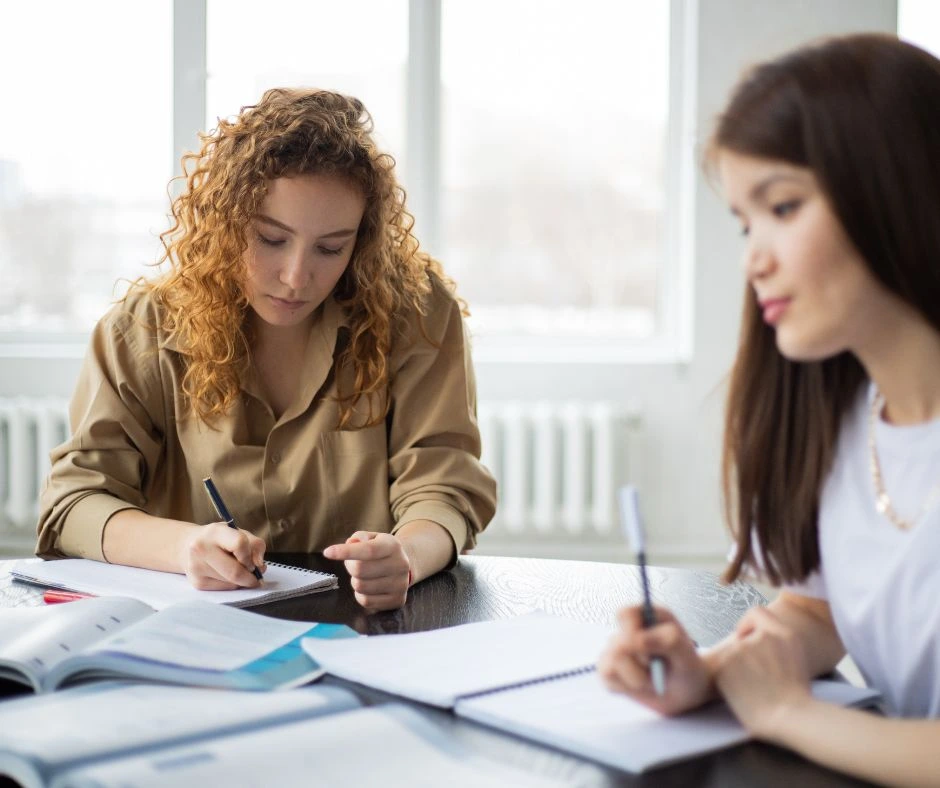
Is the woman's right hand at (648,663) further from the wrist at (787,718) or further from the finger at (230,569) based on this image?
the finger at (230,569)

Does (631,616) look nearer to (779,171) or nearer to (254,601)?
(779,171)

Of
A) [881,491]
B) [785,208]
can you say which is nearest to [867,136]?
[785,208]

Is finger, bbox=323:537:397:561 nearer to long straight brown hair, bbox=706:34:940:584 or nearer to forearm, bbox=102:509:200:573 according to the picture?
forearm, bbox=102:509:200:573

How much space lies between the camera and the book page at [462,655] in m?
0.90

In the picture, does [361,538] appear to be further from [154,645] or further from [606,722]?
[606,722]

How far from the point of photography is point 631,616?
840 millimetres

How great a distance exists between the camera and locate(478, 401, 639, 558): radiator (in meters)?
3.59

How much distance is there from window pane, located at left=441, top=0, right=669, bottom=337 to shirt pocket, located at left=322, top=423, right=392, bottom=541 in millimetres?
2199

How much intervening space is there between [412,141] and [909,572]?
3057mm

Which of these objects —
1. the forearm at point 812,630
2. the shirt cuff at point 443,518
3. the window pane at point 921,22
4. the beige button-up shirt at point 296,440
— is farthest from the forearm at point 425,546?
the window pane at point 921,22

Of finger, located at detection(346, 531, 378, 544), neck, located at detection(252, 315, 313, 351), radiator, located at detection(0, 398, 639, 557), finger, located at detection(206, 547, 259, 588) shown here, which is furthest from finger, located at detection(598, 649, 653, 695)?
radiator, located at detection(0, 398, 639, 557)

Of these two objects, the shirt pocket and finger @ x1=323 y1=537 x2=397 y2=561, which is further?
the shirt pocket

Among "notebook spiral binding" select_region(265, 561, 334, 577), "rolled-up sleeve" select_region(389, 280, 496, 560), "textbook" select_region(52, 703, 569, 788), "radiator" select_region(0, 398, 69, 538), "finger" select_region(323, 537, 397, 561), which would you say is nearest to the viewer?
"textbook" select_region(52, 703, 569, 788)

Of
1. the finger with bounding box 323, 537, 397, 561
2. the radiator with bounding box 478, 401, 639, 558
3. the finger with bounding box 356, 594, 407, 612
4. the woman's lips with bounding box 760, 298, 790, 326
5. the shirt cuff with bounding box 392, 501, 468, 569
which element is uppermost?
the woman's lips with bounding box 760, 298, 790, 326
